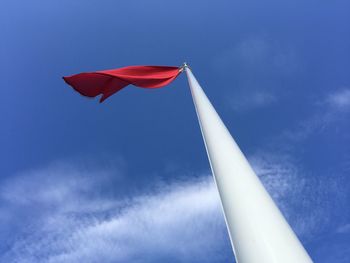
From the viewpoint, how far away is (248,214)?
631 cm

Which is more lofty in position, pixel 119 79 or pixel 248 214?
pixel 119 79

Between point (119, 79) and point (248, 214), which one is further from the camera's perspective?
point (119, 79)

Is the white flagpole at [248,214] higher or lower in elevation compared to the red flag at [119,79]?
lower

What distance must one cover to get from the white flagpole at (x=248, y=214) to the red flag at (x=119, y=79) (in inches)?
276

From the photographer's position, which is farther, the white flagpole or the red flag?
the red flag

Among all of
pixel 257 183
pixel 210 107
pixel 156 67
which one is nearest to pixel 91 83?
pixel 156 67

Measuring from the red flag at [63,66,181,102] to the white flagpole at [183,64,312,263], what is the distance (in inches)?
276

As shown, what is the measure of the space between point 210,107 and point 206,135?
1.16 metres

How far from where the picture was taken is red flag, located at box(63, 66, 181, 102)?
1468 centimetres

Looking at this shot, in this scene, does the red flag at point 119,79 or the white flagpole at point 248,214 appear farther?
the red flag at point 119,79

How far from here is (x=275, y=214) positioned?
6.40 metres

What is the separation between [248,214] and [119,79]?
10317 millimetres

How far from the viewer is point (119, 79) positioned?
49.7 feet

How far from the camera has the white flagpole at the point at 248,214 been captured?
575 cm
